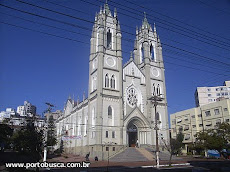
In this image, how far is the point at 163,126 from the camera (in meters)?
45.9

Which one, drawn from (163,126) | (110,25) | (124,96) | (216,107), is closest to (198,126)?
(216,107)

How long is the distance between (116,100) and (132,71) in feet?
29.9

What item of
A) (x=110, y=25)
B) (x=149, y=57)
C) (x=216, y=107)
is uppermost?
(x=110, y=25)

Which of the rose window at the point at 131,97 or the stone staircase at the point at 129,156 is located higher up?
the rose window at the point at 131,97

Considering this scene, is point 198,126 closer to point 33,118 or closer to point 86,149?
point 86,149

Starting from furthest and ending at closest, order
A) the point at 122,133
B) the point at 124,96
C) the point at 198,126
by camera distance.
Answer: the point at 198,126, the point at 124,96, the point at 122,133

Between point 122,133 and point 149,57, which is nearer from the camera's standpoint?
point 122,133

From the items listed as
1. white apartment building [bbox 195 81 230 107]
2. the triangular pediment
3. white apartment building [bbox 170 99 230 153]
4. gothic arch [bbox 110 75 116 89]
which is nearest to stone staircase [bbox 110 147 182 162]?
the triangular pediment

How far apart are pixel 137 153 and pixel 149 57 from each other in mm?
23995

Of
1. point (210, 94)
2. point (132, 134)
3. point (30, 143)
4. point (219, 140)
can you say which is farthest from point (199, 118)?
point (30, 143)

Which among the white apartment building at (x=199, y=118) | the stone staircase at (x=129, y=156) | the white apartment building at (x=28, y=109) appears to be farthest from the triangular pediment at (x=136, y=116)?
the white apartment building at (x=199, y=118)

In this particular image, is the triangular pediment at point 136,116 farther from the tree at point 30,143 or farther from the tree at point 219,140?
the tree at point 30,143

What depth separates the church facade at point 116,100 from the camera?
38.7 m

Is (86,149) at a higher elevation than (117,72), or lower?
lower
